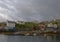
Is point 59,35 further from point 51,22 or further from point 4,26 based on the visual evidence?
point 4,26

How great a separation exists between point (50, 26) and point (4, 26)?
4.04 metres

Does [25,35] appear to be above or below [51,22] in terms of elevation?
below

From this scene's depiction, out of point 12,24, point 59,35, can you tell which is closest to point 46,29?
point 59,35

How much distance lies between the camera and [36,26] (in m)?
16.2

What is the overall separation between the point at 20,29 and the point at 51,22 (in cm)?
284

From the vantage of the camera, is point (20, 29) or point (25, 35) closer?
point (20, 29)

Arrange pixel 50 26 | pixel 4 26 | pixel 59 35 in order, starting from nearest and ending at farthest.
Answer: pixel 4 26 → pixel 50 26 → pixel 59 35

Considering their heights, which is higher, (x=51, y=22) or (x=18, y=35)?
(x=51, y=22)

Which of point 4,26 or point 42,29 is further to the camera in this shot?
point 42,29

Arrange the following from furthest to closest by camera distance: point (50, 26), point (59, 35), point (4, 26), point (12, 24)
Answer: point (59, 35), point (50, 26), point (12, 24), point (4, 26)

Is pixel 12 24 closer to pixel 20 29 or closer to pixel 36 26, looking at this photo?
pixel 20 29

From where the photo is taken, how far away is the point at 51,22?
1647cm

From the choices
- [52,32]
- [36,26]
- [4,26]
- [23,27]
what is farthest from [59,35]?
[4,26]

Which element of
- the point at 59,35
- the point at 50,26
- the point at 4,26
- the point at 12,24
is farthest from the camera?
the point at 59,35
